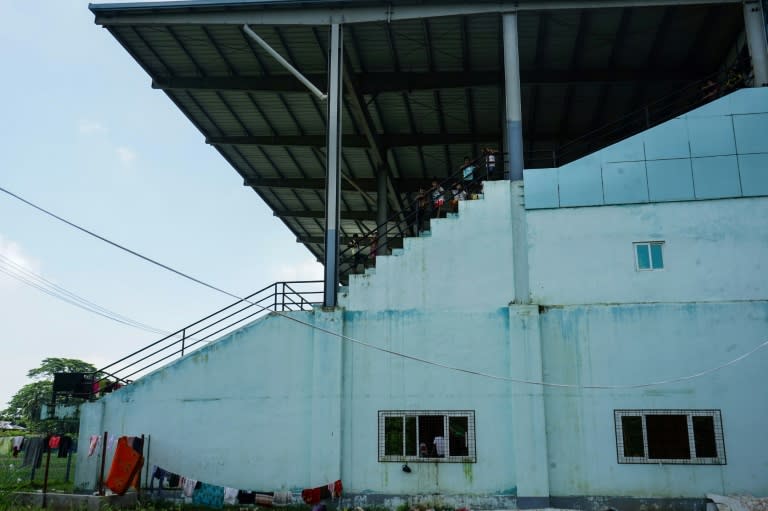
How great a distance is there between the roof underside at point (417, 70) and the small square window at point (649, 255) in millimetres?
3226

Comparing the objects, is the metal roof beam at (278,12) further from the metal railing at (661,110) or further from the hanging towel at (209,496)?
the hanging towel at (209,496)

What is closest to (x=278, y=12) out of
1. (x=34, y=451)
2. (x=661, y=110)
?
(x=661, y=110)

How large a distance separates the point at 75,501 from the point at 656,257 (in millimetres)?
14453

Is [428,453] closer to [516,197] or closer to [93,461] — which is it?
[516,197]

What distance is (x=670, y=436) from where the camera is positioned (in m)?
15.2

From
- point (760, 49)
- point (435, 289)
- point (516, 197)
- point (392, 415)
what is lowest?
point (392, 415)

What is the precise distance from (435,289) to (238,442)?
20.0 ft

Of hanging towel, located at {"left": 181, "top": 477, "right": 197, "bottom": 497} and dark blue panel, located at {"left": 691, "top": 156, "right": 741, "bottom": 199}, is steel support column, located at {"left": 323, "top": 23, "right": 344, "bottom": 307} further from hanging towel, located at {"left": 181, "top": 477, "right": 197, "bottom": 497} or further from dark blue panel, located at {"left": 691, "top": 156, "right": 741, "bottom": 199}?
dark blue panel, located at {"left": 691, "top": 156, "right": 741, "bottom": 199}

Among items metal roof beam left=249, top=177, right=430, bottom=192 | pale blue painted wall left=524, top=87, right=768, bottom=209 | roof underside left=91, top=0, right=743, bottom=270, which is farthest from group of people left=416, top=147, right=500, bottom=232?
metal roof beam left=249, top=177, right=430, bottom=192

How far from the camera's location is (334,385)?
16531 millimetres

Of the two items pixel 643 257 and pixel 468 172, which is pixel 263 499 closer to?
pixel 468 172

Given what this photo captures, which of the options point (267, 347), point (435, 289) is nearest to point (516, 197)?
point (435, 289)

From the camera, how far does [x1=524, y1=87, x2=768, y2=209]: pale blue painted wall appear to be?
16188mm

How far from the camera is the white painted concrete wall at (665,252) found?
1566cm
